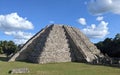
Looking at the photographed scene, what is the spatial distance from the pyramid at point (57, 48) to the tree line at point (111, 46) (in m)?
5.20

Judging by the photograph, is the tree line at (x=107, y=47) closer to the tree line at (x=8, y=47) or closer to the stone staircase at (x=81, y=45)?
the tree line at (x=8, y=47)

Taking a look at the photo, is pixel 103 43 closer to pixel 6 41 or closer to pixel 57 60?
pixel 57 60

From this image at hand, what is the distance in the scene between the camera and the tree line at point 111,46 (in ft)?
201

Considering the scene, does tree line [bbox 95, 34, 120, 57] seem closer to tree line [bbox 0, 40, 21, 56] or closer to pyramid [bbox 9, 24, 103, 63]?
pyramid [bbox 9, 24, 103, 63]

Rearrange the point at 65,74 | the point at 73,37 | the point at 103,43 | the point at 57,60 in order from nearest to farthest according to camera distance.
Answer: the point at 65,74
the point at 57,60
the point at 73,37
the point at 103,43

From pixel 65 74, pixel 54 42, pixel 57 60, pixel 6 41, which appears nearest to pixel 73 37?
pixel 54 42

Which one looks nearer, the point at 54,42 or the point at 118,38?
the point at 54,42

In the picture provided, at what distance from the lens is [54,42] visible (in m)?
56.0

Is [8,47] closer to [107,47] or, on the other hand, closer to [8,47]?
[8,47]

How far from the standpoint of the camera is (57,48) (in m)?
54.3

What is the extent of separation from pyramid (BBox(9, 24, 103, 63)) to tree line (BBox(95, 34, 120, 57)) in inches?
205

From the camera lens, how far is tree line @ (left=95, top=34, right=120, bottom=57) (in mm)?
61356

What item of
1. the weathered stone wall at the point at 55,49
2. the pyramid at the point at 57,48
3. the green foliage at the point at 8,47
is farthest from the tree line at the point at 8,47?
the weathered stone wall at the point at 55,49

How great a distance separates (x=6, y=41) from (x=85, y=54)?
32.3 metres
